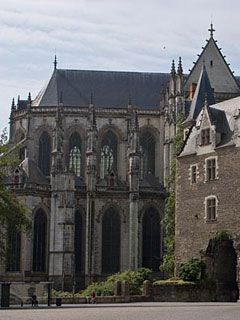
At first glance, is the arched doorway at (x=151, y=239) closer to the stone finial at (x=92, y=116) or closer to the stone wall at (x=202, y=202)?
the stone finial at (x=92, y=116)

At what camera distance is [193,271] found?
163 ft

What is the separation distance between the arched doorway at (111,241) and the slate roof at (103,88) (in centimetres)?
1357

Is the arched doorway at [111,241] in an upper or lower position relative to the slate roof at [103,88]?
lower

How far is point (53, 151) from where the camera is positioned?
71.5 meters

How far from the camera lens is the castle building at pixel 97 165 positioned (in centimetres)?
6850

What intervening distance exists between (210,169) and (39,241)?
23508 millimetres

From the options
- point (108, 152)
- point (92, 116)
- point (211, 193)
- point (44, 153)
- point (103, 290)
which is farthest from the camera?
point (108, 152)

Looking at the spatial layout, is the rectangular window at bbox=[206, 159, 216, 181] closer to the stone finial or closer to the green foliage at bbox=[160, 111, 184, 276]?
the green foliage at bbox=[160, 111, 184, 276]

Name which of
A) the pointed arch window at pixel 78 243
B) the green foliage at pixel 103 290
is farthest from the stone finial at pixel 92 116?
the green foliage at pixel 103 290

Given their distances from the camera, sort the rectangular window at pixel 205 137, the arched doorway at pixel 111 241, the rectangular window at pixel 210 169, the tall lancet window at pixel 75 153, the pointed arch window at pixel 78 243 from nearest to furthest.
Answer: the rectangular window at pixel 210 169, the rectangular window at pixel 205 137, the pointed arch window at pixel 78 243, the arched doorway at pixel 111 241, the tall lancet window at pixel 75 153

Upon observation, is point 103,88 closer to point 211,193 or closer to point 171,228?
point 171,228

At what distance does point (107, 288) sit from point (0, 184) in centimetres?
1258

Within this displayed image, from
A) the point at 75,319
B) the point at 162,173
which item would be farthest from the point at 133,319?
the point at 162,173

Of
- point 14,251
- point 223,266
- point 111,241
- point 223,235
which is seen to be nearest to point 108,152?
point 111,241
